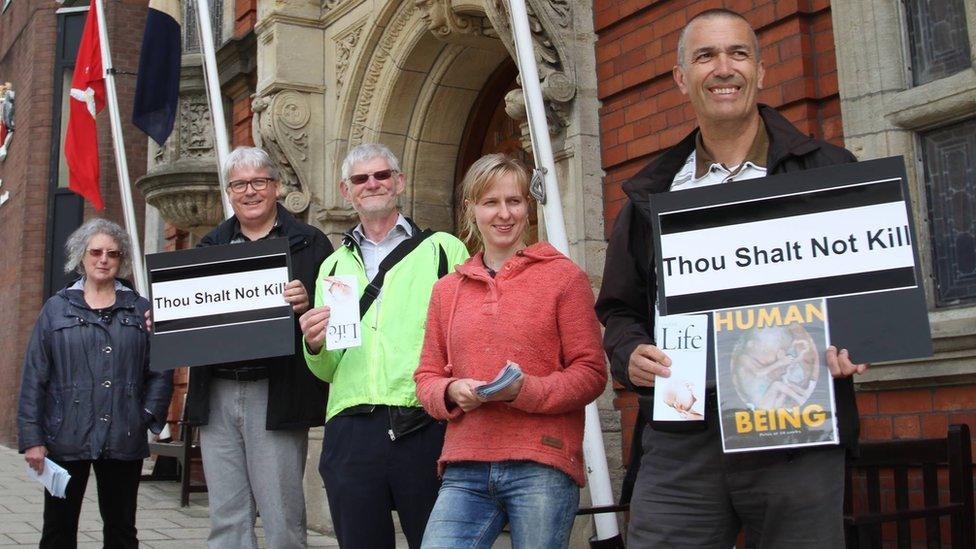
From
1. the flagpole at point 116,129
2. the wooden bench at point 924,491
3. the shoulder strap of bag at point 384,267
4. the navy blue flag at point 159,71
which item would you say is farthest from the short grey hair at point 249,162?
the flagpole at point 116,129

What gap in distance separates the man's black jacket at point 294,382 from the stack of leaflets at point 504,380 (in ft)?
4.17

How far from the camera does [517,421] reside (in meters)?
2.75

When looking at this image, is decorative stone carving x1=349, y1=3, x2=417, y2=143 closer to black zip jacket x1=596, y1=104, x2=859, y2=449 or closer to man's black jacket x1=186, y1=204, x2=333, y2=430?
man's black jacket x1=186, y1=204, x2=333, y2=430

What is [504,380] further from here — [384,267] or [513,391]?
[384,267]

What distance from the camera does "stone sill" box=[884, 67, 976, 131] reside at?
384 centimetres

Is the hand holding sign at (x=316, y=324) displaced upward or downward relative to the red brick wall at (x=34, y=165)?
downward

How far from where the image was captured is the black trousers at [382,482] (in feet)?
10.5

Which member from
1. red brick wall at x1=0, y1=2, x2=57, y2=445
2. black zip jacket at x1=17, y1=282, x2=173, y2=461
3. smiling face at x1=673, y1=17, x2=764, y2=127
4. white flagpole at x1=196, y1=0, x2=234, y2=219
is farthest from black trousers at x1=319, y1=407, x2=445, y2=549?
red brick wall at x1=0, y1=2, x2=57, y2=445

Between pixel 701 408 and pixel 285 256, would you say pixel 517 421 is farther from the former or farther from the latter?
pixel 285 256

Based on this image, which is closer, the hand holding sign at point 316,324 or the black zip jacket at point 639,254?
the black zip jacket at point 639,254

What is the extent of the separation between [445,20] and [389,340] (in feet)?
13.6

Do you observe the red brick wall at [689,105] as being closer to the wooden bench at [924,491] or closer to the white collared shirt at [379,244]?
the wooden bench at [924,491]

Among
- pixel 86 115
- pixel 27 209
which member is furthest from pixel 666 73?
pixel 27 209

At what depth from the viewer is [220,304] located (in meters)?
3.75
